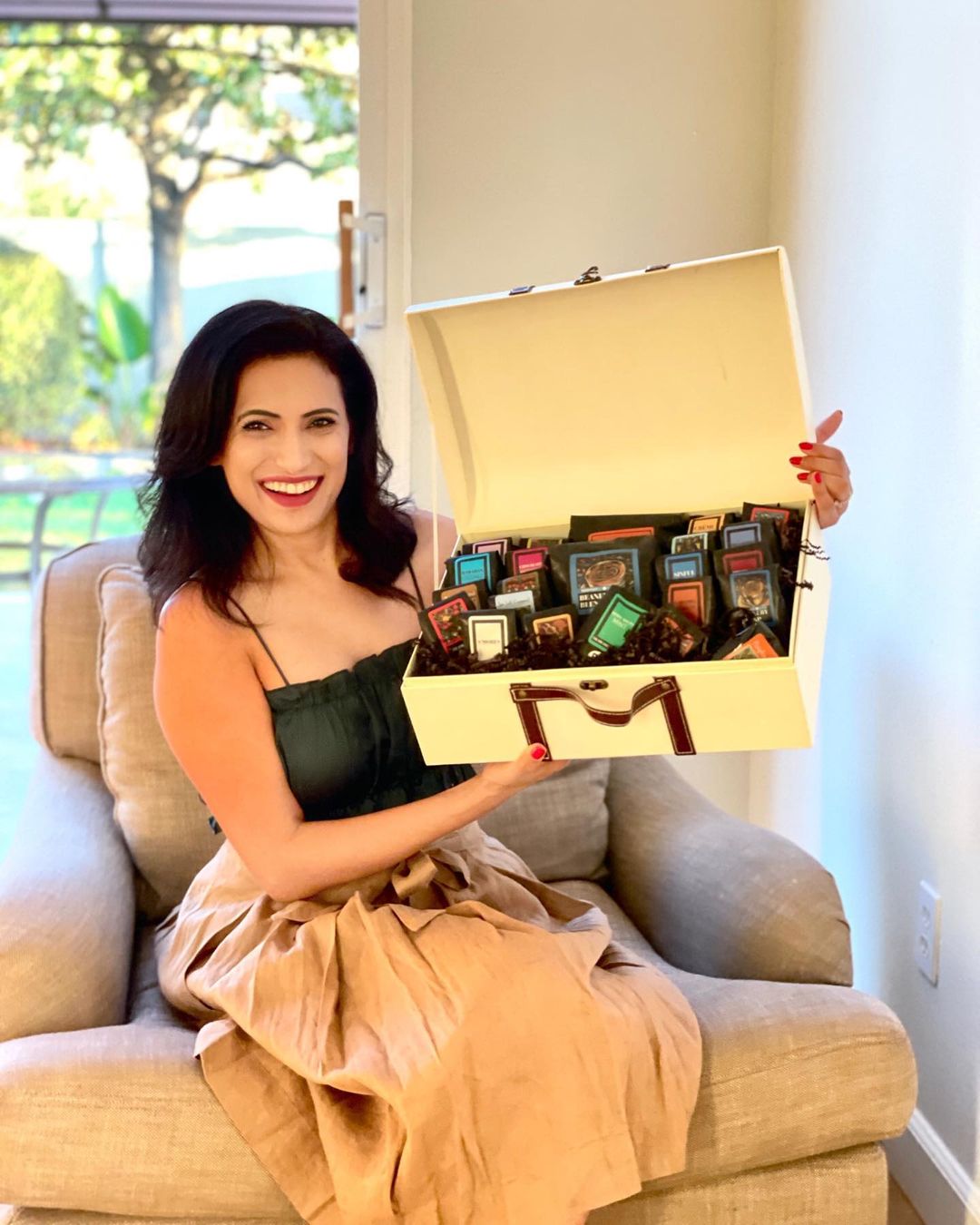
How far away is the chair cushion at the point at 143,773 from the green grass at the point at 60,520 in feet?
15.1

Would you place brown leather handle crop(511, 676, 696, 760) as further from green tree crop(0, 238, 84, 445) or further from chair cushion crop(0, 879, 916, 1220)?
green tree crop(0, 238, 84, 445)

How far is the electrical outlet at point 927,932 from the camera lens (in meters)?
1.73

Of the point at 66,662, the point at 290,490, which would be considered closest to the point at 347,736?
the point at 290,490

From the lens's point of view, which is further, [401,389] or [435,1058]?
[401,389]

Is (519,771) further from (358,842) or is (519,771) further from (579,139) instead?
(579,139)

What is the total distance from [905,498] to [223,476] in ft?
2.92

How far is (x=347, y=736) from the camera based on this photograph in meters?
1.49

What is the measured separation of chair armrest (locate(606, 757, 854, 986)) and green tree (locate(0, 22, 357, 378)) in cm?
493

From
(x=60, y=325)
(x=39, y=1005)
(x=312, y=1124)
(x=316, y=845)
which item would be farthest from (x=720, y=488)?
(x=60, y=325)

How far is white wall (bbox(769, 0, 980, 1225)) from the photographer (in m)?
1.63

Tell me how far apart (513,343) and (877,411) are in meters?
0.64

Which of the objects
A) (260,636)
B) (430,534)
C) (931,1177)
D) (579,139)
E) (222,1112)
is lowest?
(931,1177)

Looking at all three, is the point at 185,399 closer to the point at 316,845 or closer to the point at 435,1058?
the point at 316,845

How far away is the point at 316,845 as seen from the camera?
1.42m
